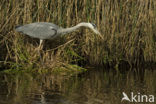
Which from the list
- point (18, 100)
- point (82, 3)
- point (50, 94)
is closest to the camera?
point (18, 100)

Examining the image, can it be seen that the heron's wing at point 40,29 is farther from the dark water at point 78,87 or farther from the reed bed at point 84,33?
the dark water at point 78,87

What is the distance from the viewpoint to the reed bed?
7910 millimetres

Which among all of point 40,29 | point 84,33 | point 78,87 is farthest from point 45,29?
point 78,87

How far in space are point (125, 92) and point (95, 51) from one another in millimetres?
2395

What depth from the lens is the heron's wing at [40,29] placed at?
7654 mm

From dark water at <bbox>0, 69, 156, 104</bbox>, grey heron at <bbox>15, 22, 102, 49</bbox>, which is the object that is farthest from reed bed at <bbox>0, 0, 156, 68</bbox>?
dark water at <bbox>0, 69, 156, 104</bbox>

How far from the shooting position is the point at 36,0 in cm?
811

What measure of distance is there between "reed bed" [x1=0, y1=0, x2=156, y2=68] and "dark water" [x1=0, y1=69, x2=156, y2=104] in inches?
18.0

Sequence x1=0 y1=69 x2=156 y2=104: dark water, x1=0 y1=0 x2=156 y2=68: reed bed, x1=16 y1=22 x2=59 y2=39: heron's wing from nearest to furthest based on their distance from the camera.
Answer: x1=0 y1=69 x2=156 y2=104: dark water, x1=16 y1=22 x2=59 y2=39: heron's wing, x1=0 y1=0 x2=156 y2=68: reed bed

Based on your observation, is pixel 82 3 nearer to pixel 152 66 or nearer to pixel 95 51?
pixel 95 51

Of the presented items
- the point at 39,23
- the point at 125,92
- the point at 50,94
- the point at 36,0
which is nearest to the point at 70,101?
the point at 50,94

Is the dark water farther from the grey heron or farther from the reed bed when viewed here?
the grey heron

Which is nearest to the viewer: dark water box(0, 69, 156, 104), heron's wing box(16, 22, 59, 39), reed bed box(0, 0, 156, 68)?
dark water box(0, 69, 156, 104)

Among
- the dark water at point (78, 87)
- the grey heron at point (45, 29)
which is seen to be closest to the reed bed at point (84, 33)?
the grey heron at point (45, 29)
